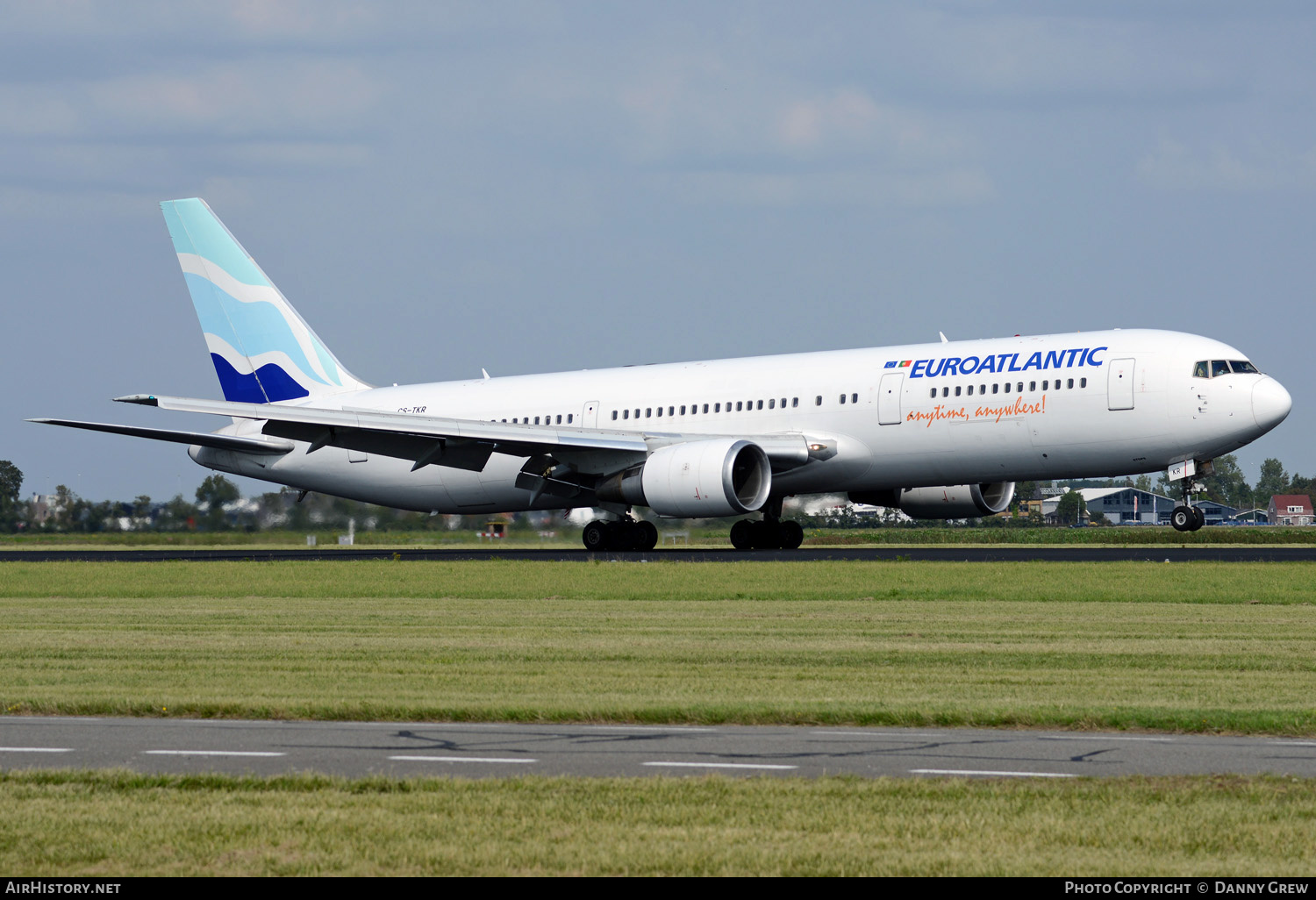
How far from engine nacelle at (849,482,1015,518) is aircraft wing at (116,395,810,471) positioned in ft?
13.5

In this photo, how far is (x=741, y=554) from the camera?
3497cm

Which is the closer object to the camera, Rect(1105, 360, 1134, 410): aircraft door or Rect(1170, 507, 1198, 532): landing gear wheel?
Rect(1105, 360, 1134, 410): aircraft door

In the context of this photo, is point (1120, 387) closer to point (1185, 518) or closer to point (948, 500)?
point (1185, 518)

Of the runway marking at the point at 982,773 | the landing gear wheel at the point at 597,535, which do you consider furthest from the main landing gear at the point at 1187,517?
the runway marking at the point at 982,773

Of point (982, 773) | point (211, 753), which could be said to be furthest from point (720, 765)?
point (211, 753)

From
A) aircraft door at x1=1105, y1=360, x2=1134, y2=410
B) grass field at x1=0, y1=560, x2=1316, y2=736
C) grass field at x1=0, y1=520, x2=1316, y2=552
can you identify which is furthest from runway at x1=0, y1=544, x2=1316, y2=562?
grass field at x1=0, y1=560, x2=1316, y2=736

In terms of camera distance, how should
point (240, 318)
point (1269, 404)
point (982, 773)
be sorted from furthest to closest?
point (240, 318) → point (1269, 404) → point (982, 773)

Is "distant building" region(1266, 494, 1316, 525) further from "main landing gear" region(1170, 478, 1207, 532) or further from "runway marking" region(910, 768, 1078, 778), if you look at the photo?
"runway marking" region(910, 768, 1078, 778)

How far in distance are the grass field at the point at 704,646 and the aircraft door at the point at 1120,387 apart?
5.23 m

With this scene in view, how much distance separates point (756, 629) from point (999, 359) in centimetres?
1749

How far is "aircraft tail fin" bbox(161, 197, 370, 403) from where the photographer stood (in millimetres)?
44812

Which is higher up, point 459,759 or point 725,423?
point 725,423

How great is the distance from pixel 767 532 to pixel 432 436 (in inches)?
342

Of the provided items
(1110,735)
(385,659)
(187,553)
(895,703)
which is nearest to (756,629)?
(385,659)
